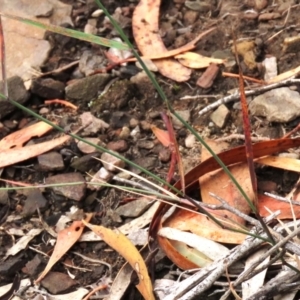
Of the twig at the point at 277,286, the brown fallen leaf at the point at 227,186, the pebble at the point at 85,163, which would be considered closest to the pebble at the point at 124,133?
the pebble at the point at 85,163

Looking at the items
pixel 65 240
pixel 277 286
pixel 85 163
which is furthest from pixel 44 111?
pixel 277 286

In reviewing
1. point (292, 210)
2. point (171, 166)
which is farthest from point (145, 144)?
point (292, 210)

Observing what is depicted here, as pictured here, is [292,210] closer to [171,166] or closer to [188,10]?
[171,166]

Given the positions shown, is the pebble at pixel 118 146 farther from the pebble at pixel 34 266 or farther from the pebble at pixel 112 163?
the pebble at pixel 34 266

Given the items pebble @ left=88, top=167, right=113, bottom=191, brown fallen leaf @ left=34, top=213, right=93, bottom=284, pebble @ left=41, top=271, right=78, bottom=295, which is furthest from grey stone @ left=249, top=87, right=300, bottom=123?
pebble @ left=41, top=271, right=78, bottom=295

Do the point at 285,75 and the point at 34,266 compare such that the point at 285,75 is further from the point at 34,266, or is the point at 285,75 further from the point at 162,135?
the point at 34,266

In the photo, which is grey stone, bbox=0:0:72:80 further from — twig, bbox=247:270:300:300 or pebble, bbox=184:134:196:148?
twig, bbox=247:270:300:300
